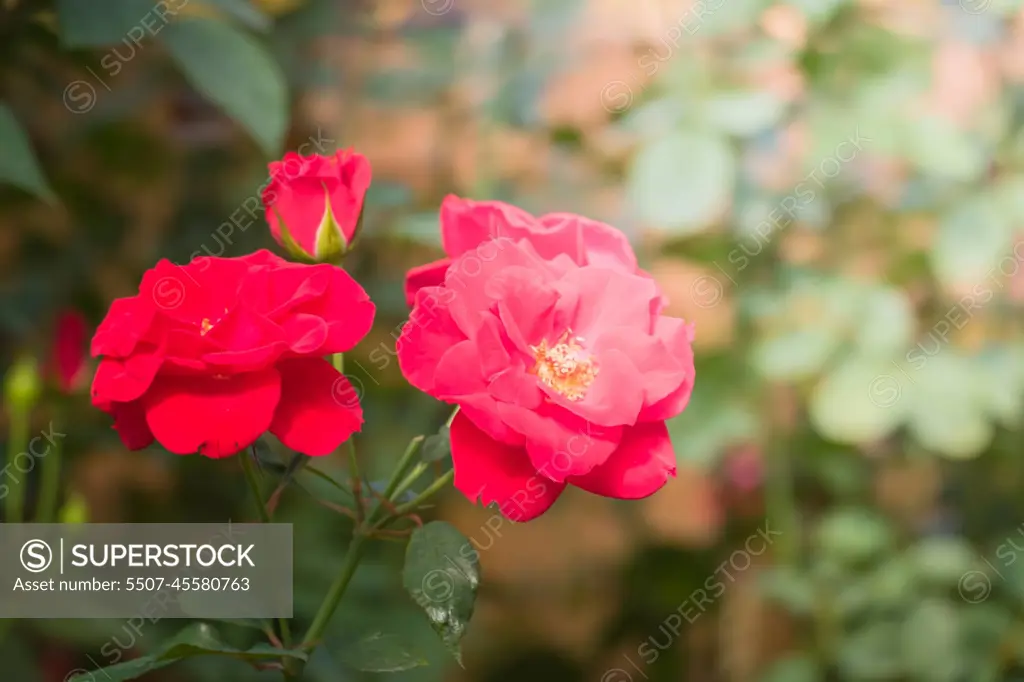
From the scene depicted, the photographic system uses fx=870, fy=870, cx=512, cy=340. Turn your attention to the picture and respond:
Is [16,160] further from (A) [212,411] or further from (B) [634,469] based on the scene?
(B) [634,469]

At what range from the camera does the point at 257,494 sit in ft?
1.05

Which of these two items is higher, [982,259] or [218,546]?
[218,546]

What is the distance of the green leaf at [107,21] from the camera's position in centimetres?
53

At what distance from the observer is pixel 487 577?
126 cm

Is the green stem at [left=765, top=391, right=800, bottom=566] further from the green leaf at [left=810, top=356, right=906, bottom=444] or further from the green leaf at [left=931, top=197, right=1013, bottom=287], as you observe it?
the green leaf at [left=931, top=197, right=1013, bottom=287]

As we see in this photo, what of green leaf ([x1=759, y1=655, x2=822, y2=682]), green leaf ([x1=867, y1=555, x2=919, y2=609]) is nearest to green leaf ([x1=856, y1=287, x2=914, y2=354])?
green leaf ([x1=867, y1=555, x2=919, y2=609])

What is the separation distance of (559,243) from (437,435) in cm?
9

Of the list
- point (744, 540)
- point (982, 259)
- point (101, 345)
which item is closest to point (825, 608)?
point (744, 540)

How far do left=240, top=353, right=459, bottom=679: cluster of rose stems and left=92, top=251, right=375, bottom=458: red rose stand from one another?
3 cm

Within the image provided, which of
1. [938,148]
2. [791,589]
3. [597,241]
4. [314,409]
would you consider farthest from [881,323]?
[314,409]

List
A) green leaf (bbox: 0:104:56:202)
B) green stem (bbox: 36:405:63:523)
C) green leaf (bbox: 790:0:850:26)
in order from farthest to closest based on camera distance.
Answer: green leaf (bbox: 790:0:850:26) < green stem (bbox: 36:405:63:523) < green leaf (bbox: 0:104:56:202)

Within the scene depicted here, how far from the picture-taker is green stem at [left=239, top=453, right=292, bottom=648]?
315 millimetres

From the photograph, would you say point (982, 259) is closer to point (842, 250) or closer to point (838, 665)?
point (842, 250)

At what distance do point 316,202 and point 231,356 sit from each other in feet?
0.29
